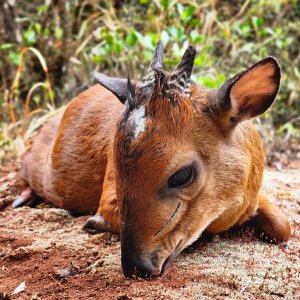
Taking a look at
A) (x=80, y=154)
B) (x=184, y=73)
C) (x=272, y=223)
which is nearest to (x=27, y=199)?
(x=80, y=154)

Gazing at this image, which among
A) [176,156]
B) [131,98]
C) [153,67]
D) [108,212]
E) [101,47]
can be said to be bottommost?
[101,47]

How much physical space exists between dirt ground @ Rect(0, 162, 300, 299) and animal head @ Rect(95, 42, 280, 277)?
0.18 meters

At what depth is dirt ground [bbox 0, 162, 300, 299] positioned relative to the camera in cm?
322

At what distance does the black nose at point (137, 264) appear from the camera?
10.4ft

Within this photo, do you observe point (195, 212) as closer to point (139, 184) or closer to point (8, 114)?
point (139, 184)

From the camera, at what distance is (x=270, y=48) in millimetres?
11031

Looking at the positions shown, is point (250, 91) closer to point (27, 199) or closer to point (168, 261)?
point (168, 261)

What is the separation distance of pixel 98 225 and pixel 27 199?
64.1 inches

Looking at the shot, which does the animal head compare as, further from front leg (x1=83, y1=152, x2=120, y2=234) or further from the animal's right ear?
front leg (x1=83, y1=152, x2=120, y2=234)

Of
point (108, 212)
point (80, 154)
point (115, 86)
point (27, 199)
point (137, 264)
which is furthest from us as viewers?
point (27, 199)

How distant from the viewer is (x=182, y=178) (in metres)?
3.35

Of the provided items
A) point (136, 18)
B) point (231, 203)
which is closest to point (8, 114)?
point (136, 18)

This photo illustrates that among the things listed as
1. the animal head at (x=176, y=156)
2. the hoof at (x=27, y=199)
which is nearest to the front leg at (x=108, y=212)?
the animal head at (x=176, y=156)

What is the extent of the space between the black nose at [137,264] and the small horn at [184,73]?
999mm
